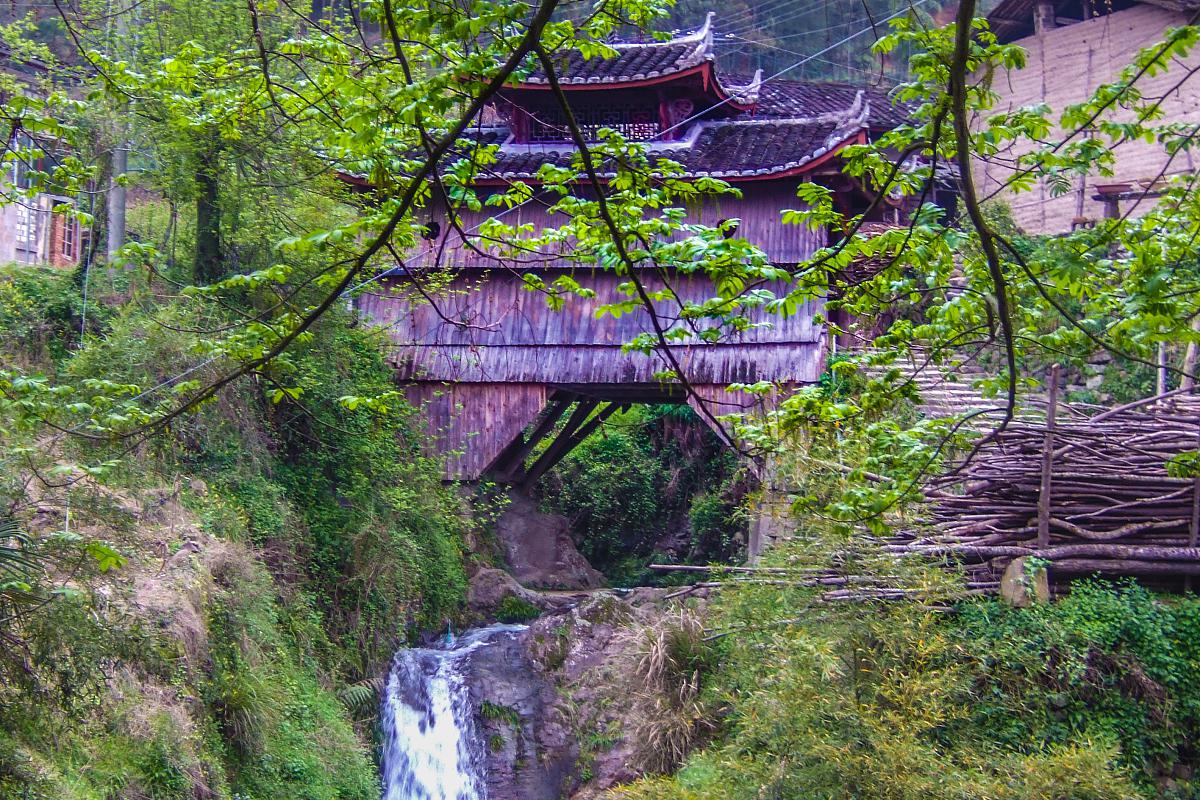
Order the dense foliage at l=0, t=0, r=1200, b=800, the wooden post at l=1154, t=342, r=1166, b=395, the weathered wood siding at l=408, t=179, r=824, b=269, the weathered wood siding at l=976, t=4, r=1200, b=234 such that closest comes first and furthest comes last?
the dense foliage at l=0, t=0, r=1200, b=800 → the wooden post at l=1154, t=342, r=1166, b=395 → the weathered wood siding at l=408, t=179, r=824, b=269 → the weathered wood siding at l=976, t=4, r=1200, b=234

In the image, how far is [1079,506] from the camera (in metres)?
9.71

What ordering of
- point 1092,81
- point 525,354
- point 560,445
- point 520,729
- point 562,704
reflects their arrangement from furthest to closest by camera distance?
point 1092,81, point 560,445, point 525,354, point 562,704, point 520,729

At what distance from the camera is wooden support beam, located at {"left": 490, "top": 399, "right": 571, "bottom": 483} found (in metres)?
16.4

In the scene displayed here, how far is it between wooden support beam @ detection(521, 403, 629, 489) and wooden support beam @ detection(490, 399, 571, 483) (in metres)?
0.43

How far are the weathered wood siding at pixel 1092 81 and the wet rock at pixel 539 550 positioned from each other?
30.8 ft

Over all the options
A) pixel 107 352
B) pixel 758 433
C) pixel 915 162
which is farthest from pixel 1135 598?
pixel 915 162

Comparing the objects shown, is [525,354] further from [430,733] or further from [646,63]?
[430,733]

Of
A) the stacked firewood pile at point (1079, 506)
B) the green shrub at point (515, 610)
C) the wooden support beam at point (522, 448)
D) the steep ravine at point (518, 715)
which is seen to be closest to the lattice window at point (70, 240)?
the wooden support beam at point (522, 448)

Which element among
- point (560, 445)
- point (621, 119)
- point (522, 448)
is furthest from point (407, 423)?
point (621, 119)

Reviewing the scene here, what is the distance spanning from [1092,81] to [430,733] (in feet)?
53.4

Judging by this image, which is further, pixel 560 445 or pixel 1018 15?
pixel 1018 15

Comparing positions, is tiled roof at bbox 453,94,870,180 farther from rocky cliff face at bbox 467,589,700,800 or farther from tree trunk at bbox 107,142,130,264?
rocky cliff face at bbox 467,589,700,800

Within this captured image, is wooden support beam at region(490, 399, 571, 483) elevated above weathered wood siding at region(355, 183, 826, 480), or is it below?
below

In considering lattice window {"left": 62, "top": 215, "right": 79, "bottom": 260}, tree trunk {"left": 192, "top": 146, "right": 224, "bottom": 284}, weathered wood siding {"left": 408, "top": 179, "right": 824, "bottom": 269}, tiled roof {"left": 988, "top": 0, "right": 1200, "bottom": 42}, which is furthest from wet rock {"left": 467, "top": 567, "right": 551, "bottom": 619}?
tiled roof {"left": 988, "top": 0, "right": 1200, "bottom": 42}
